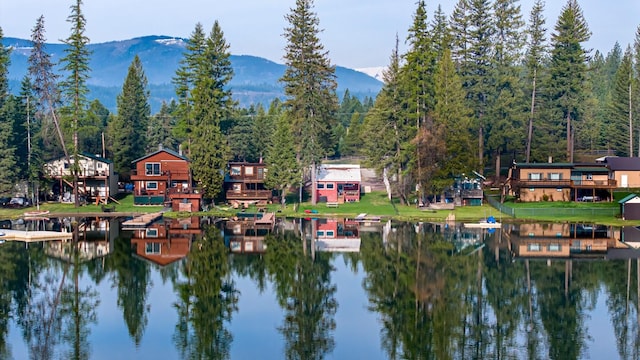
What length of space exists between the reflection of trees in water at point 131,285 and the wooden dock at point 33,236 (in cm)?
528

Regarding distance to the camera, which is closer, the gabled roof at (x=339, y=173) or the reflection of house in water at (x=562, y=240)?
the reflection of house in water at (x=562, y=240)

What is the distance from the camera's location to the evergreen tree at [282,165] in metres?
82.2

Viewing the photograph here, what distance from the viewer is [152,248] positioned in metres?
58.4

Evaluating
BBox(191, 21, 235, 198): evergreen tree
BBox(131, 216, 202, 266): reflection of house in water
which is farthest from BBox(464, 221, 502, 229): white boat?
BBox(191, 21, 235, 198): evergreen tree

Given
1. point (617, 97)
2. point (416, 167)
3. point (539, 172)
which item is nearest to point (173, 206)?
point (416, 167)

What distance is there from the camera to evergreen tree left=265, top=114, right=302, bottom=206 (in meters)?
82.2

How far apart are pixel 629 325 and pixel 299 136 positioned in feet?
173

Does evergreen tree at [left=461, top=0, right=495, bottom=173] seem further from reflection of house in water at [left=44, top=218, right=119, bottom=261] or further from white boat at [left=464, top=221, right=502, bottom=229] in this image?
reflection of house in water at [left=44, top=218, right=119, bottom=261]

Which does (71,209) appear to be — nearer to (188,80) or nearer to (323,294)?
(188,80)

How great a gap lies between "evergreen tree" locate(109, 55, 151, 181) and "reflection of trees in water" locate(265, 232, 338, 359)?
123 feet

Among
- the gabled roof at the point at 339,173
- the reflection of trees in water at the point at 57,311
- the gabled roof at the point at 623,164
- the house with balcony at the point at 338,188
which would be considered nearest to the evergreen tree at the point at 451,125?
the house with balcony at the point at 338,188

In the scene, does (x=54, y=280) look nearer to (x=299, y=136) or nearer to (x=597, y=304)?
(x=597, y=304)

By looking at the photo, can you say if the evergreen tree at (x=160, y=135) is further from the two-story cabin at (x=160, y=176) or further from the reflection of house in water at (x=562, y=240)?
the reflection of house in water at (x=562, y=240)

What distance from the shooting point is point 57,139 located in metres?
90.7
